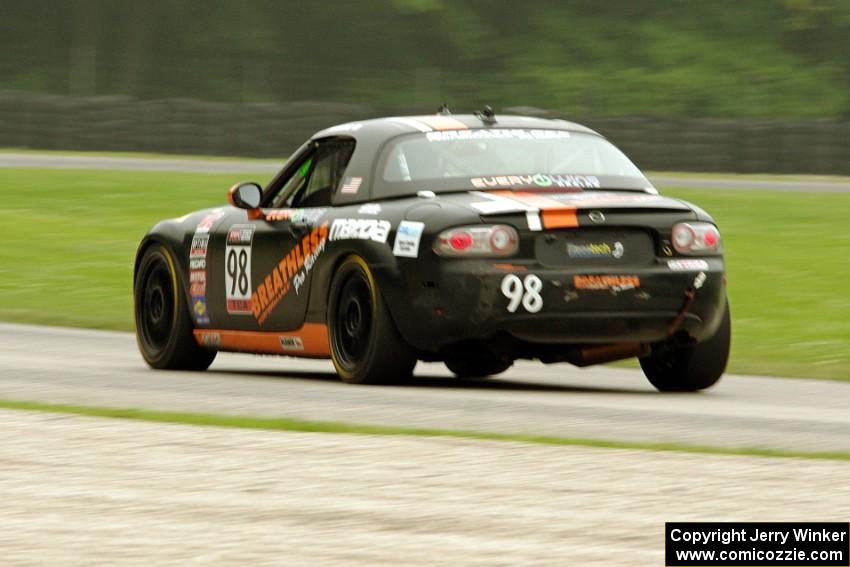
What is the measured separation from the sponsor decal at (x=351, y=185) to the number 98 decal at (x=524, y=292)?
132 centimetres

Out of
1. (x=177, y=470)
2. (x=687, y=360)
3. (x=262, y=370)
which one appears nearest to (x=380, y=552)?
(x=177, y=470)

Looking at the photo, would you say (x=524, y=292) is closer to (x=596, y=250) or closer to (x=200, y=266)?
(x=596, y=250)

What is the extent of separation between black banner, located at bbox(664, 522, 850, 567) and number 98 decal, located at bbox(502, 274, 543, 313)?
3.81m

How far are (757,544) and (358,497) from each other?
1.41m

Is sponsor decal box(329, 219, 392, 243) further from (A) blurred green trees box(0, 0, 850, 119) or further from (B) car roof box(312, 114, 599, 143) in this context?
(A) blurred green trees box(0, 0, 850, 119)

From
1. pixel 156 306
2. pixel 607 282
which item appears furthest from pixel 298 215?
pixel 607 282

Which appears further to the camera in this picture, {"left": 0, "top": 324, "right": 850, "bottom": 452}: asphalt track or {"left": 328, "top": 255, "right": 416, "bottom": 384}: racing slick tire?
{"left": 328, "top": 255, "right": 416, "bottom": 384}: racing slick tire

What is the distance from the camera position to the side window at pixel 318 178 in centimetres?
1051

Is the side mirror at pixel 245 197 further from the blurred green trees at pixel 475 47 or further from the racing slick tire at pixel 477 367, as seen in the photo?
the blurred green trees at pixel 475 47

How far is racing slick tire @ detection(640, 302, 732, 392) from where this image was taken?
32.8ft

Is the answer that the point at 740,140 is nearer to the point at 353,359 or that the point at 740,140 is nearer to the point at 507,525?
the point at 353,359

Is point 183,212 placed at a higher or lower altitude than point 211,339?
lower

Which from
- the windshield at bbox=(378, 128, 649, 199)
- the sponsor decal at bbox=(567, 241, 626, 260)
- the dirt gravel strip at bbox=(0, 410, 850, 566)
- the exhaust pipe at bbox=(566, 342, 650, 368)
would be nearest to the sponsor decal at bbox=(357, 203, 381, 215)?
the windshield at bbox=(378, 128, 649, 199)

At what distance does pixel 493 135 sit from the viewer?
10.3 metres
